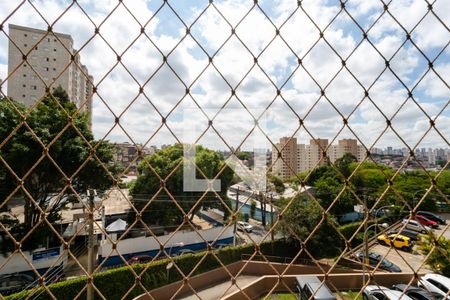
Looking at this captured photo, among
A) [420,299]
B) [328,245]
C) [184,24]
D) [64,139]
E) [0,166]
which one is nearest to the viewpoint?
[184,24]

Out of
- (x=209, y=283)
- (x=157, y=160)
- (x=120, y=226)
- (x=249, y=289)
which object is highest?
(x=157, y=160)

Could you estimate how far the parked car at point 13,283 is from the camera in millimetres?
5969

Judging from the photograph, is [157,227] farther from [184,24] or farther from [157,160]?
[184,24]

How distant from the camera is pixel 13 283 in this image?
20.0 feet

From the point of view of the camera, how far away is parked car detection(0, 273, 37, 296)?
5969mm

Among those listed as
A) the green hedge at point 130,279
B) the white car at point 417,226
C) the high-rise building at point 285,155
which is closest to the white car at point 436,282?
the white car at point 417,226

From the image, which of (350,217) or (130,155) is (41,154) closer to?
(130,155)

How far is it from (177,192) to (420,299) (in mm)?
6770

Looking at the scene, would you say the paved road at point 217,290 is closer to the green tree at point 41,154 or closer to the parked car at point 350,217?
the green tree at point 41,154

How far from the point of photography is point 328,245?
9000 millimetres

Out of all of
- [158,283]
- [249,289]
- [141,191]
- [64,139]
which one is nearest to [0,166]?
[64,139]

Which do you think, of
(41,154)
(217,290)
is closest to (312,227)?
→ (217,290)

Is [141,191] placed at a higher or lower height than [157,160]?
lower

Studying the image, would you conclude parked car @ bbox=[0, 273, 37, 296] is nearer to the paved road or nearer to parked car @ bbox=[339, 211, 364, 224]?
the paved road
